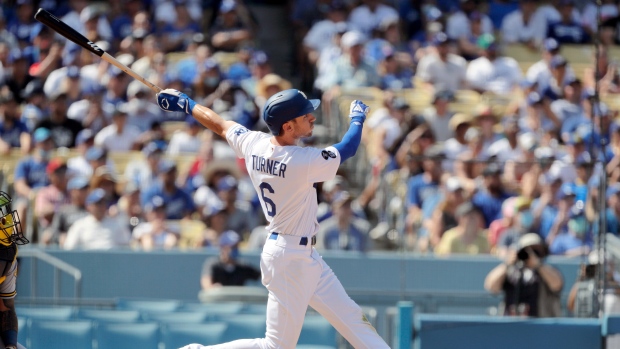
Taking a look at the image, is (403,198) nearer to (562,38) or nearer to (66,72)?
(66,72)

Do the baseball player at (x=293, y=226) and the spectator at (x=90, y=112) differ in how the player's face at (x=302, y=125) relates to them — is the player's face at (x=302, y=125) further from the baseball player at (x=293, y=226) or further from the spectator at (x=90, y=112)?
the spectator at (x=90, y=112)

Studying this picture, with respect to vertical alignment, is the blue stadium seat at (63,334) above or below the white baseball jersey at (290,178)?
below

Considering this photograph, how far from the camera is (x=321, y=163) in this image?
19.3ft

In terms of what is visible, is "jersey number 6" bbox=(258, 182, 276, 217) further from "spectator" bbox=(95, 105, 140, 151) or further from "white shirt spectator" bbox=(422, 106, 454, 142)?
"white shirt spectator" bbox=(422, 106, 454, 142)

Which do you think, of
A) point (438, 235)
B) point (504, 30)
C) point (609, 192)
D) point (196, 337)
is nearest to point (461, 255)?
point (438, 235)

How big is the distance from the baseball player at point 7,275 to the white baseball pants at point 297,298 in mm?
1246

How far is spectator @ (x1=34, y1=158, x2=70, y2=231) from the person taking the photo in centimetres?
1087

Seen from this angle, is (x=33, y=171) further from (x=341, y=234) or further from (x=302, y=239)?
(x=302, y=239)

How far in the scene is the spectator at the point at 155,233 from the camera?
1062 centimetres

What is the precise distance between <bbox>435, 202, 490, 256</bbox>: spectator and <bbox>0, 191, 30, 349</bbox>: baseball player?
5.60m

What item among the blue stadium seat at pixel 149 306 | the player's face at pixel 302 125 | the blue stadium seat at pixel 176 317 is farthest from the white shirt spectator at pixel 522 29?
the player's face at pixel 302 125

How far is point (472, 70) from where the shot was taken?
545 inches

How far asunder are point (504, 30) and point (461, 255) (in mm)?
5683

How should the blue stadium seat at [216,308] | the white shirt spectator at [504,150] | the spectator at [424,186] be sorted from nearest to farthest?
the blue stadium seat at [216,308] → the spectator at [424,186] → the white shirt spectator at [504,150]
